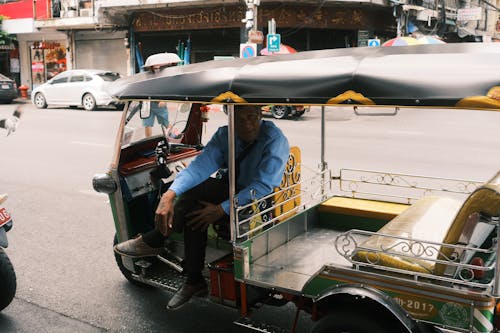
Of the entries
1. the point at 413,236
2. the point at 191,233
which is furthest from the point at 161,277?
the point at 413,236

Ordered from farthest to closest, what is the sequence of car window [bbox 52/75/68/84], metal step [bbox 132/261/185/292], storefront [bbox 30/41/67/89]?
1. storefront [bbox 30/41/67/89]
2. car window [bbox 52/75/68/84]
3. metal step [bbox 132/261/185/292]

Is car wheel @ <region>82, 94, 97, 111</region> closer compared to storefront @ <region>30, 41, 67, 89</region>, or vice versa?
car wheel @ <region>82, 94, 97, 111</region>

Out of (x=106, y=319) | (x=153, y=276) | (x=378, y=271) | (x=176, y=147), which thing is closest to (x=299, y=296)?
(x=378, y=271)

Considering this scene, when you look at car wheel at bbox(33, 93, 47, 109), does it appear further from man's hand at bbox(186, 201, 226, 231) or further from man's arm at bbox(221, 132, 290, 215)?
man's arm at bbox(221, 132, 290, 215)

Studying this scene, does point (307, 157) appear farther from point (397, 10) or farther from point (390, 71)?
point (397, 10)

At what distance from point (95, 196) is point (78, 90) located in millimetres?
13662

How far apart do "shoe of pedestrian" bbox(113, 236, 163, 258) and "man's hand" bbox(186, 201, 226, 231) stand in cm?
55

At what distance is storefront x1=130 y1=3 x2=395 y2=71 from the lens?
2059 cm

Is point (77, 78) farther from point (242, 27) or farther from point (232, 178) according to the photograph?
point (232, 178)

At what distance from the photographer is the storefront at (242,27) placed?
2059 cm

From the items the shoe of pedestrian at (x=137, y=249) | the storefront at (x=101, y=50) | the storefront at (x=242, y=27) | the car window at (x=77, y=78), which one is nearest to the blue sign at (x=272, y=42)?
the storefront at (x=242, y=27)

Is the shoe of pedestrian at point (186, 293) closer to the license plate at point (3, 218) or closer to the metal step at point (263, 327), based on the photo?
the metal step at point (263, 327)

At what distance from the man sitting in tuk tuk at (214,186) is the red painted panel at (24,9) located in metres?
25.6

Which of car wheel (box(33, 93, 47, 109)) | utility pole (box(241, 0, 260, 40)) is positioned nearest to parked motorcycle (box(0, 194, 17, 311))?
utility pole (box(241, 0, 260, 40))
